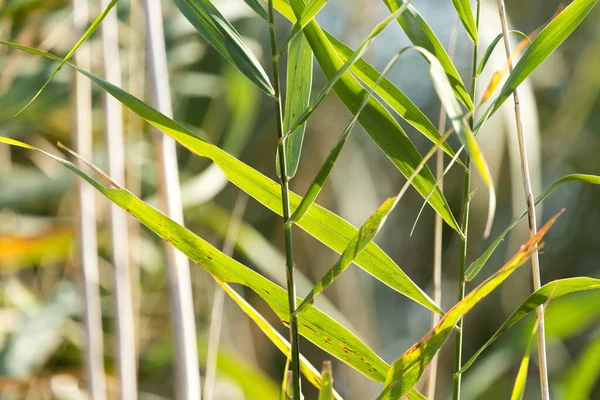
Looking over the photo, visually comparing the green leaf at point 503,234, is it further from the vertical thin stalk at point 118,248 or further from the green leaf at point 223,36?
the vertical thin stalk at point 118,248

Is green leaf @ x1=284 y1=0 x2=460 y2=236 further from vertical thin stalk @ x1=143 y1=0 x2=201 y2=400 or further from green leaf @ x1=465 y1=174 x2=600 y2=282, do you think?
vertical thin stalk @ x1=143 y1=0 x2=201 y2=400

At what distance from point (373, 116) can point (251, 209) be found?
0.96 metres

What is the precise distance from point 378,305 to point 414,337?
4.9 inches

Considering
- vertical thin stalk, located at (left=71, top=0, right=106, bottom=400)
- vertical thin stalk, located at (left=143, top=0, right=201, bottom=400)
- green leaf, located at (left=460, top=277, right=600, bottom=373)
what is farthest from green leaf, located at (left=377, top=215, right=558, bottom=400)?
vertical thin stalk, located at (left=71, top=0, right=106, bottom=400)

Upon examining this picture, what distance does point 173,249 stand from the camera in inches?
11.4

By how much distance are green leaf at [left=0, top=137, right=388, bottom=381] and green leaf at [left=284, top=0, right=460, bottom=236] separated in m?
0.05

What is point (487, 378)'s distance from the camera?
547 mm

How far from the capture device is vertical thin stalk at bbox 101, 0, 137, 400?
352mm

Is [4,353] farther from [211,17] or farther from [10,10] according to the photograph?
[211,17]

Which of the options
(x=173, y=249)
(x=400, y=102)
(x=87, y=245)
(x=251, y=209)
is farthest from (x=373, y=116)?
(x=251, y=209)

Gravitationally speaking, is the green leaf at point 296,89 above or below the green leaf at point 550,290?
above

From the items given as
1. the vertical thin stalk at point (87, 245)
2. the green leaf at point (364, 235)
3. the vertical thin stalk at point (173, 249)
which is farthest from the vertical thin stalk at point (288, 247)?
the vertical thin stalk at point (87, 245)

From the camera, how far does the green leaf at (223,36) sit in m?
0.18

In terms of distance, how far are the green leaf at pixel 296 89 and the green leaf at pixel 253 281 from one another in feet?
0.11
